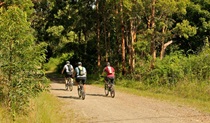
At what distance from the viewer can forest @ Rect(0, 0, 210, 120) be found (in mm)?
11430

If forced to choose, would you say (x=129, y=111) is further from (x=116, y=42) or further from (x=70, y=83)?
(x=116, y=42)

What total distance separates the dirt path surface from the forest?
2570mm

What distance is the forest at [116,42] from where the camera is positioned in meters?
11.4

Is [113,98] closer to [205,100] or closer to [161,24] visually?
[205,100]

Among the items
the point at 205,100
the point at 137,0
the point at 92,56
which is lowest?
the point at 205,100

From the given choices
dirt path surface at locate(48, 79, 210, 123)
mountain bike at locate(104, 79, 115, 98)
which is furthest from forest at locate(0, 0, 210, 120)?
mountain bike at locate(104, 79, 115, 98)

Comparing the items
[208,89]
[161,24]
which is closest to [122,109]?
[208,89]

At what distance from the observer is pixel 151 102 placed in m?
16.6

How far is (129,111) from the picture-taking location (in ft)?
45.5

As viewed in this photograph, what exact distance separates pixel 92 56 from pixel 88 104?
22.3 m

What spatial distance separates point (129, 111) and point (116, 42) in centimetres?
2208

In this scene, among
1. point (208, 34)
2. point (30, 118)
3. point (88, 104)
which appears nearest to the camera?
point (30, 118)

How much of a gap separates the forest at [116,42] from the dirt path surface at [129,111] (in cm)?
257

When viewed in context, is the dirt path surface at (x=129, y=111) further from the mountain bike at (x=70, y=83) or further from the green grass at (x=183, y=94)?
the mountain bike at (x=70, y=83)
